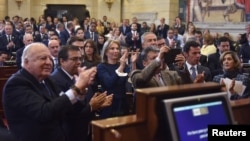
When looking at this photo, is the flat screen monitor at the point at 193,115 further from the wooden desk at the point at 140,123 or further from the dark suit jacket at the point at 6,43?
the dark suit jacket at the point at 6,43

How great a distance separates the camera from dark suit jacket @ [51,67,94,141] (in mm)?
3277

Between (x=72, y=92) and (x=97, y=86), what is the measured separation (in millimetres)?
1921

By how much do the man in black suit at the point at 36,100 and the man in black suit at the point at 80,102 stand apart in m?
0.44

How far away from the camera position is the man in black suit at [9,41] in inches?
388

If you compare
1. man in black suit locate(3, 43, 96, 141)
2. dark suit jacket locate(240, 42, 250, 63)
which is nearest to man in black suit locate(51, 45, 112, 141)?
man in black suit locate(3, 43, 96, 141)

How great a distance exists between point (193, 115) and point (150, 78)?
157 centimetres

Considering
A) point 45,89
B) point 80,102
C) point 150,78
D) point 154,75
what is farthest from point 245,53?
point 45,89

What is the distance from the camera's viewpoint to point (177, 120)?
5.96 feet

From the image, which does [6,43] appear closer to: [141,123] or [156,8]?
[156,8]

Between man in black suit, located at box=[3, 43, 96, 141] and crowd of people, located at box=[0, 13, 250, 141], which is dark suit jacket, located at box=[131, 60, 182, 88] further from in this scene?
man in black suit, located at box=[3, 43, 96, 141]

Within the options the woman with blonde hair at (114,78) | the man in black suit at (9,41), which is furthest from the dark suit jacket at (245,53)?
the man in black suit at (9,41)

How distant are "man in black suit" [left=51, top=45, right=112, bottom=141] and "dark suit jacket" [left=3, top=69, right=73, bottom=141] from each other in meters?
0.45

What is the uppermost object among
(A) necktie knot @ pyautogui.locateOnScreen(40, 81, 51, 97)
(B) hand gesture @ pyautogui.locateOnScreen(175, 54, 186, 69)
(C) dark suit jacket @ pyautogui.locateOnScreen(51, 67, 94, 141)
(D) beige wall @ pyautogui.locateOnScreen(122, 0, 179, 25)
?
(D) beige wall @ pyautogui.locateOnScreen(122, 0, 179, 25)

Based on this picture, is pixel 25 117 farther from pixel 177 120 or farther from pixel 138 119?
pixel 177 120
